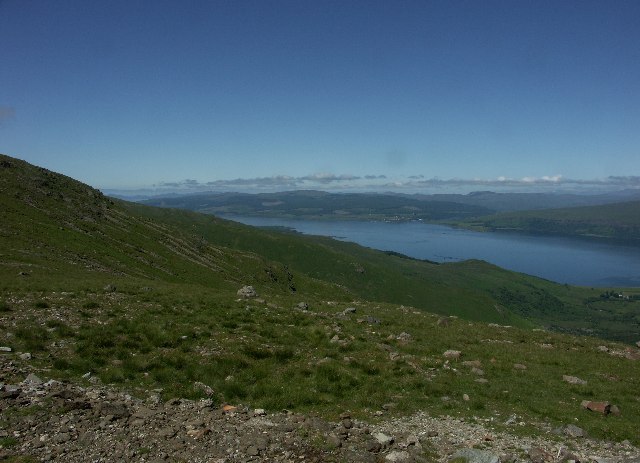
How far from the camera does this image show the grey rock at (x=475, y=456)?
31.7ft

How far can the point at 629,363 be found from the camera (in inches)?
824

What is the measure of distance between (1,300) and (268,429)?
16.8 metres

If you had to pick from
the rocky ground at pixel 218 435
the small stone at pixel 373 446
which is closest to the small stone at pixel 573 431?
the rocky ground at pixel 218 435

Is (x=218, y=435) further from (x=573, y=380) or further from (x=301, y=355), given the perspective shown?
(x=573, y=380)

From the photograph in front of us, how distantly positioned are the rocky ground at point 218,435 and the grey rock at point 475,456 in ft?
0.08

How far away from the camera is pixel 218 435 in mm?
10047

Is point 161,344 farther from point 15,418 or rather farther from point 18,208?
point 18,208

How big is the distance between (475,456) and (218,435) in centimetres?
643

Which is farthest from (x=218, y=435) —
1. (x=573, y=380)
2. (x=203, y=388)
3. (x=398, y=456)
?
(x=573, y=380)

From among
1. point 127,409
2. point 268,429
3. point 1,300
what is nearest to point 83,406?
point 127,409

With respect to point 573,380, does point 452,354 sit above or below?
above

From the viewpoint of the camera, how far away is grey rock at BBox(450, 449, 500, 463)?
9672mm

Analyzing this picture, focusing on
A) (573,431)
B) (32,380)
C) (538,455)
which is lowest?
(573,431)

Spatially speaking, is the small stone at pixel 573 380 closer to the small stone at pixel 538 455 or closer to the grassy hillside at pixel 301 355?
the grassy hillside at pixel 301 355
